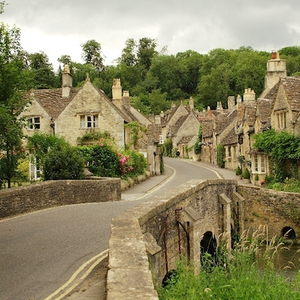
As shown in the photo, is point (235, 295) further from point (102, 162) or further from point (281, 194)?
point (102, 162)

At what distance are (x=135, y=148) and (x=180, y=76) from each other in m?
97.0

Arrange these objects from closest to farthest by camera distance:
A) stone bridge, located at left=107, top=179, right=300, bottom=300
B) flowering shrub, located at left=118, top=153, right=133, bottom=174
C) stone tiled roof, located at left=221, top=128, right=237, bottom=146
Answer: stone bridge, located at left=107, top=179, right=300, bottom=300 < flowering shrub, located at left=118, top=153, right=133, bottom=174 < stone tiled roof, located at left=221, top=128, right=237, bottom=146

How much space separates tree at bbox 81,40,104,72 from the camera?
396 feet

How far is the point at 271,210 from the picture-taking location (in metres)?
28.5

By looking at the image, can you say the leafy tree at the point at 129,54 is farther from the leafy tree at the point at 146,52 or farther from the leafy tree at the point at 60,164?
the leafy tree at the point at 60,164

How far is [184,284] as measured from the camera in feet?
31.7

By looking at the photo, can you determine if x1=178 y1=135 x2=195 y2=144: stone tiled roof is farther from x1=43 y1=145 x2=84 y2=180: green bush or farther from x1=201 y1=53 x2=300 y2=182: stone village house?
x1=43 y1=145 x2=84 y2=180: green bush

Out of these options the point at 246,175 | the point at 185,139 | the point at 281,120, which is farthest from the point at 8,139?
the point at 185,139

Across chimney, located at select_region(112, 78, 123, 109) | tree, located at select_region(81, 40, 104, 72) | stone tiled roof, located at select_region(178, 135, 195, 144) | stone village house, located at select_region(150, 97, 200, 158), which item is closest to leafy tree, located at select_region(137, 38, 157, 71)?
tree, located at select_region(81, 40, 104, 72)

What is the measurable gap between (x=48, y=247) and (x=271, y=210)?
18.6 metres

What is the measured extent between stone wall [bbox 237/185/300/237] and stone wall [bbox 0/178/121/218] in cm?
818

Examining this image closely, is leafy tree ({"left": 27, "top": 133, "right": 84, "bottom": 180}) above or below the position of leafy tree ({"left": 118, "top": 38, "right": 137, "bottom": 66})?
below

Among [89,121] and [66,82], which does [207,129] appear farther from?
[66,82]

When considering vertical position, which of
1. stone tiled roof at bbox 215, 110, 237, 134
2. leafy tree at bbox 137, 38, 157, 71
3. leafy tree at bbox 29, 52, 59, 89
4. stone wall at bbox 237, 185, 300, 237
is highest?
leafy tree at bbox 137, 38, 157, 71
